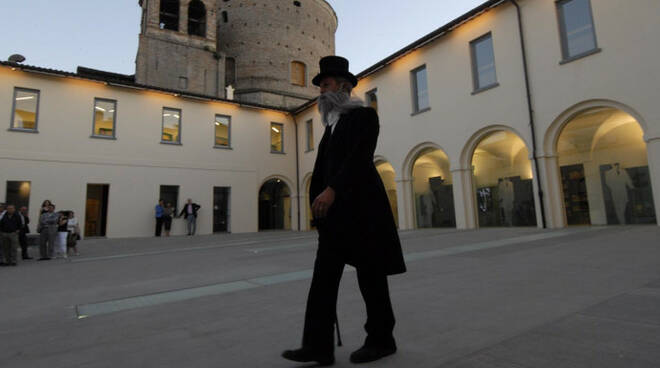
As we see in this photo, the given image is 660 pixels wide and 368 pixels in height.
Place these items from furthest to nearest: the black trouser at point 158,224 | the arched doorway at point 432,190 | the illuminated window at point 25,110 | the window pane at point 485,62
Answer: the black trouser at point 158,224, the illuminated window at point 25,110, the arched doorway at point 432,190, the window pane at point 485,62

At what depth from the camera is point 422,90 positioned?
16.6 m

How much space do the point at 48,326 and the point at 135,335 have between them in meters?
1.09

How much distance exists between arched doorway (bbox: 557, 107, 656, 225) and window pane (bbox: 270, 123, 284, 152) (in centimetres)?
1597

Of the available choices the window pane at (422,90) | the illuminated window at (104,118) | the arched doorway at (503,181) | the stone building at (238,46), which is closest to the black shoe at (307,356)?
the arched doorway at (503,181)

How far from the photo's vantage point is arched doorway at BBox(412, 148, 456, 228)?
642 inches

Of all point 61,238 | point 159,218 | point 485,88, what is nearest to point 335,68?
point 61,238

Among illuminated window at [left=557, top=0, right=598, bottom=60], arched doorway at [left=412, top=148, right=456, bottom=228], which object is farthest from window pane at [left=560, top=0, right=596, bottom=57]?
arched doorway at [left=412, top=148, right=456, bottom=228]

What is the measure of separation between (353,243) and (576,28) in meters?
13.2

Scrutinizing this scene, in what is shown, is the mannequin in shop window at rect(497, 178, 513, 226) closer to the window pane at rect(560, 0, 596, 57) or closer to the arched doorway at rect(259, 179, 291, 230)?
the window pane at rect(560, 0, 596, 57)

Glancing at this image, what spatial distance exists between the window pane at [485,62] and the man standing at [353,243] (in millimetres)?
13358

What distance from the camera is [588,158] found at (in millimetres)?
15352

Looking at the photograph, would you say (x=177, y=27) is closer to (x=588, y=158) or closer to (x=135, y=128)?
(x=135, y=128)

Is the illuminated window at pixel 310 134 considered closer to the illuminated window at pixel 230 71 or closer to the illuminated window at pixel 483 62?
the illuminated window at pixel 483 62

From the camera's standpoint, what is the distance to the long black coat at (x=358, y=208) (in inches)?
87.9
